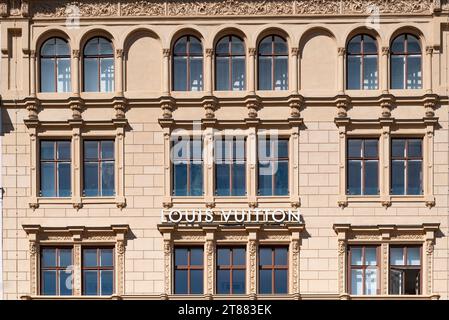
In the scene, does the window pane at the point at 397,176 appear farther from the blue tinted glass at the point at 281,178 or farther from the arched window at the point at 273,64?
the arched window at the point at 273,64

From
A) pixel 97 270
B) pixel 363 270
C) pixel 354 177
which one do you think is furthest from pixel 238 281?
pixel 354 177

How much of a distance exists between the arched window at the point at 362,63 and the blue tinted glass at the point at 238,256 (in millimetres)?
5868

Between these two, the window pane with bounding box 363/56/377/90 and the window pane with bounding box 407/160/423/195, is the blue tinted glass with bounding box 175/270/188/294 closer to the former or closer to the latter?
the window pane with bounding box 407/160/423/195

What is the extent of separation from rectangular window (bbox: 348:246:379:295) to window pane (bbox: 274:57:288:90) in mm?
5328

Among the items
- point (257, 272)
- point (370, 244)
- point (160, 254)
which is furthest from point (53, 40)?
point (370, 244)

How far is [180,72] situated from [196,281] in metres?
6.29

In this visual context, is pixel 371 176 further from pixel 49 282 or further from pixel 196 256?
pixel 49 282

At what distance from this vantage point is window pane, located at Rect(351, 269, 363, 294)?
24234 mm

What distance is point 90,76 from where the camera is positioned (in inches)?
973

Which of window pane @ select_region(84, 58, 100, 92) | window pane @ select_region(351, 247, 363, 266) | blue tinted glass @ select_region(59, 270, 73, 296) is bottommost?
blue tinted glass @ select_region(59, 270, 73, 296)

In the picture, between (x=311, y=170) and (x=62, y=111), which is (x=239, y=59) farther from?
(x=62, y=111)

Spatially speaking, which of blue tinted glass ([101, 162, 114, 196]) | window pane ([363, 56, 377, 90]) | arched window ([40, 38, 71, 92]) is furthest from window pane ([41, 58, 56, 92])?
window pane ([363, 56, 377, 90])

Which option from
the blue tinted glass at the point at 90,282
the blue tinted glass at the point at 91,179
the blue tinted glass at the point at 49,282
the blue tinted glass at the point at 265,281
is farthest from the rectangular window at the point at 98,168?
the blue tinted glass at the point at 265,281

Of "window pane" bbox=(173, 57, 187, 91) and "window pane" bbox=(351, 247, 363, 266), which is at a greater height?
"window pane" bbox=(173, 57, 187, 91)
